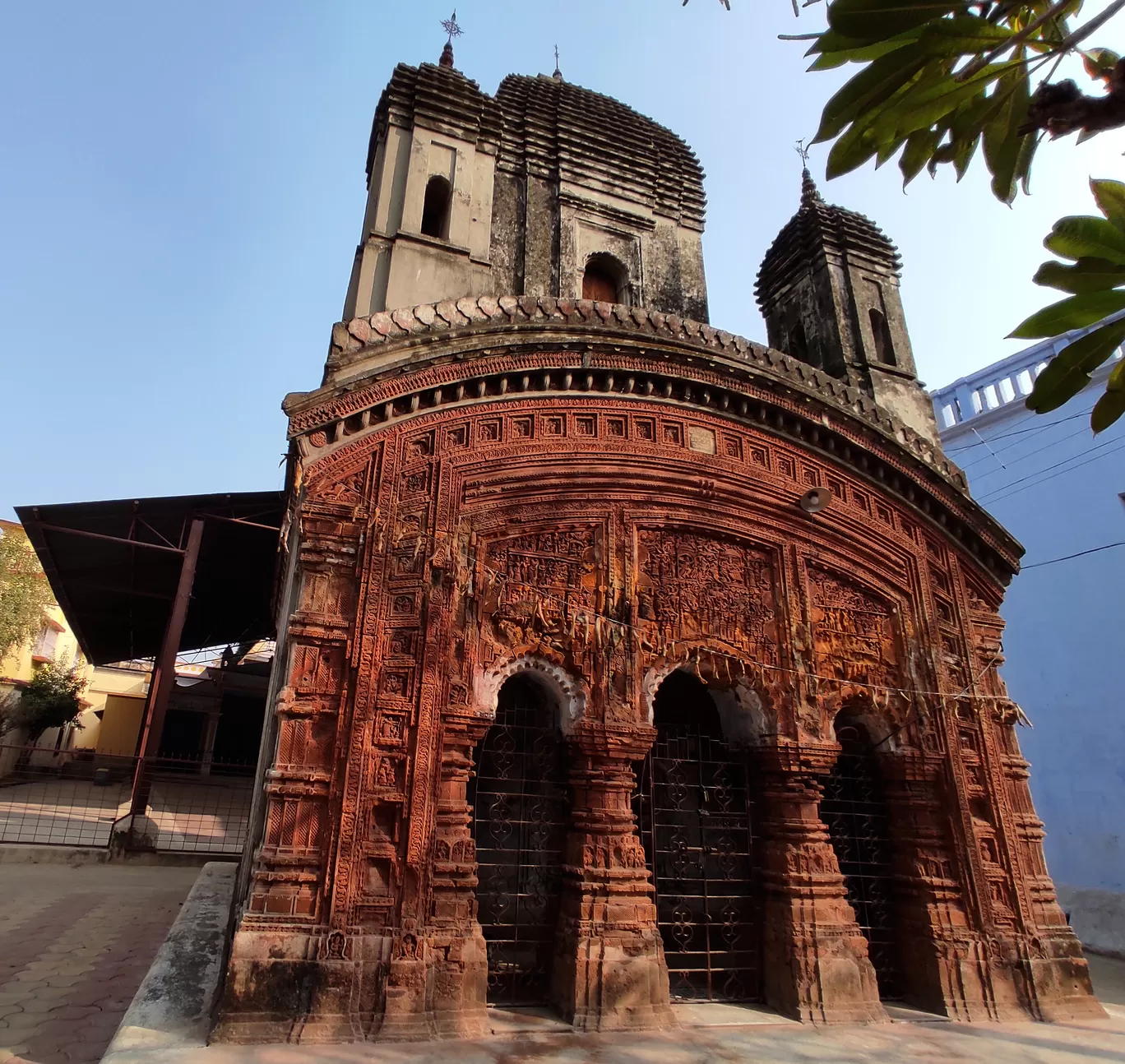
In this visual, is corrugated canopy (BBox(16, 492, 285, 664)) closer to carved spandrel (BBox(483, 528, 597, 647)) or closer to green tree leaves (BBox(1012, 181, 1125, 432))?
carved spandrel (BBox(483, 528, 597, 647))

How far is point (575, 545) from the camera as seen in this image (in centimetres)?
717

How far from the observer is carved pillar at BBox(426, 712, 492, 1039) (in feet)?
17.7

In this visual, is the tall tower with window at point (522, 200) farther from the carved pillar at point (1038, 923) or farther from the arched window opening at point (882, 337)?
the carved pillar at point (1038, 923)

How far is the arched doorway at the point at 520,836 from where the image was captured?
6.31m

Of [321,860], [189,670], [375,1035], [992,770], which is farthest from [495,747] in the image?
[189,670]

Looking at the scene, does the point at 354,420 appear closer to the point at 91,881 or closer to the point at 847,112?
the point at 847,112

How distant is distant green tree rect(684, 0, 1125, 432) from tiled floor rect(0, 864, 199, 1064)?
6.39m

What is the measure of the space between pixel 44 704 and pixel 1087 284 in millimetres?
29879

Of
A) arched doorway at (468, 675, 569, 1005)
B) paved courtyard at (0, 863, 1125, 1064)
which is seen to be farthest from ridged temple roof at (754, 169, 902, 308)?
paved courtyard at (0, 863, 1125, 1064)

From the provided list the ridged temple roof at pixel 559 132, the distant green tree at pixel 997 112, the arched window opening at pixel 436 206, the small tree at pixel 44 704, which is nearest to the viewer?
the distant green tree at pixel 997 112

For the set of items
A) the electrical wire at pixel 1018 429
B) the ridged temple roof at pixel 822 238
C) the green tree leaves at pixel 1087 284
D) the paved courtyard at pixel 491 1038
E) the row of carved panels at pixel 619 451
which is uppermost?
the ridged temple roof at pixel 822 238

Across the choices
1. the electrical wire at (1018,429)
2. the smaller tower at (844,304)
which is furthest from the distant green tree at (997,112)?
the electrical wire at (1018,429)

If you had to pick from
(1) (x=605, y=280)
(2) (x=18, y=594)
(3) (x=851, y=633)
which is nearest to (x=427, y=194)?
(1) (x=605, y=280)

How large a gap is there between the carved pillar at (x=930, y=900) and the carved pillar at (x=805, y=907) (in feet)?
2.57
